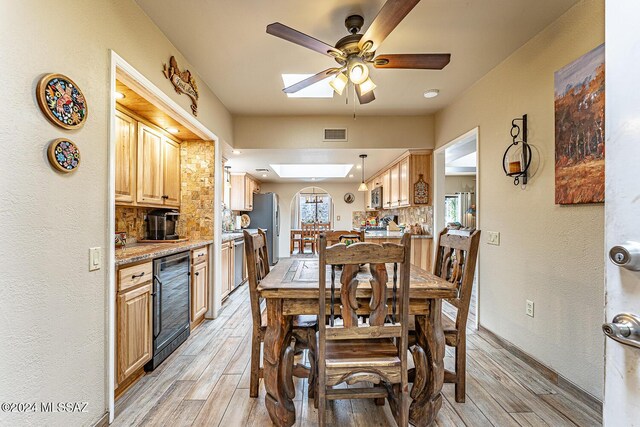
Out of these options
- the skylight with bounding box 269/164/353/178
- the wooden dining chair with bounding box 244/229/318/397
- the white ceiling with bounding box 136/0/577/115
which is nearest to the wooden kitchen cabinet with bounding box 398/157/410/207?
the white ceiling with bounding box 136/0/577/115

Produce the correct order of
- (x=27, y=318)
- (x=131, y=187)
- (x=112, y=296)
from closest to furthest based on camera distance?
1. (x=27, y=318)
2. (x=112, y=296)
3. (x=131, y=187)

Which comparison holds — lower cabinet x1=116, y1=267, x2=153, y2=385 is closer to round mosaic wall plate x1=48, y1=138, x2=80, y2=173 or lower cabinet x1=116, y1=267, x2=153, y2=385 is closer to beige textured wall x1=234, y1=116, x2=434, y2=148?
round mosaic wall plate x1=48, y1=138, x2=80, y2=173

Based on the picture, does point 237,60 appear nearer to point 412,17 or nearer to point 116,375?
point 412,17

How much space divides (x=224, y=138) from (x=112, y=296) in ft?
7.99

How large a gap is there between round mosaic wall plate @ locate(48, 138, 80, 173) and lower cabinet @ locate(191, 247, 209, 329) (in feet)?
5.23

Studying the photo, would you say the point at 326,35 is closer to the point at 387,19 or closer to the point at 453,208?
the point at 387,19

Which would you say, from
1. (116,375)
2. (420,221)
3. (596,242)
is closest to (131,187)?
(116,375)

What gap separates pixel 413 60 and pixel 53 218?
7.26 feet

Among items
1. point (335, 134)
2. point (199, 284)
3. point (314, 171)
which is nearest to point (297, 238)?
point (314, 171)

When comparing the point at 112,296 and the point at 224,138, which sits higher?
the point at 224,138

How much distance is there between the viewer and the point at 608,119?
2.16 ft

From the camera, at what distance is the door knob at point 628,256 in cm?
58

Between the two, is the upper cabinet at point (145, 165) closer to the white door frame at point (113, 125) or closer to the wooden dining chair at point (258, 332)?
the white door frame at point (113, 125)

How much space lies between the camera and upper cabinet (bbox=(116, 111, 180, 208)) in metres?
2.34
